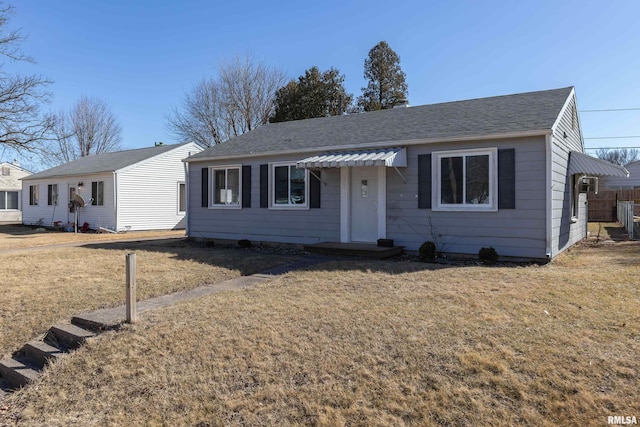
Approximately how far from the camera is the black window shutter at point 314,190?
11.5 m

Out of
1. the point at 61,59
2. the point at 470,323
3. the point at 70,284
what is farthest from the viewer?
the point at 61,59

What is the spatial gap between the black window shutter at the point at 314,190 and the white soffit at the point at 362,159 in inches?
36.2

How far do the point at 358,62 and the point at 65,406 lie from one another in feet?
103

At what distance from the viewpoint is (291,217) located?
473 inches

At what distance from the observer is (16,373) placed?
4363 mm

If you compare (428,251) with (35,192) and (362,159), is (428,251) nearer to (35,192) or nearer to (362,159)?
(362,159)

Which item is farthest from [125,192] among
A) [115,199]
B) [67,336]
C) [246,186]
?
[67,336]

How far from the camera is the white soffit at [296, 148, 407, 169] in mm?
9453

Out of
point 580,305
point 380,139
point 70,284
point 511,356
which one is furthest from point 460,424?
point 380,139

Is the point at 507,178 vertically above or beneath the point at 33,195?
beneath

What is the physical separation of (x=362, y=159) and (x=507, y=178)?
10.6ft

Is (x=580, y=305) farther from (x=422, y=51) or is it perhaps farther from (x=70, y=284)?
(x=422, y=51)

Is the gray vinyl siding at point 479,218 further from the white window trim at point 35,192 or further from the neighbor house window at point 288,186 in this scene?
the white window trim at point 35,192

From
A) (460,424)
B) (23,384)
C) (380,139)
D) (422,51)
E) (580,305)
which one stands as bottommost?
(23,384)
